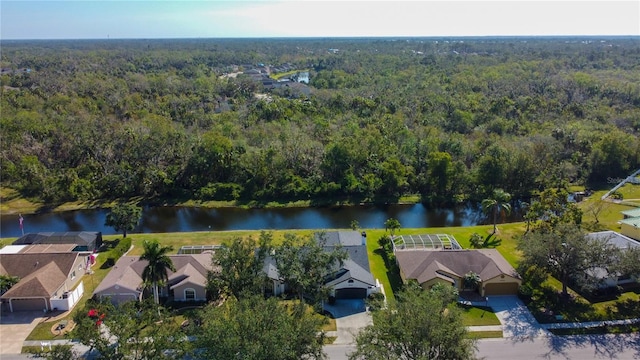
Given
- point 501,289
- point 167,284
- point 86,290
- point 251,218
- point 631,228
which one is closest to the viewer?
point 167,284

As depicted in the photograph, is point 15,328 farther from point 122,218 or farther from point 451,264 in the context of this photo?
point 451,264

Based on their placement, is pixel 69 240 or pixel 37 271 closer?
pixel 37 271

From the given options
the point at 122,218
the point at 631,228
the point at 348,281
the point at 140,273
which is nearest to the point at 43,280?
the point at 140,273

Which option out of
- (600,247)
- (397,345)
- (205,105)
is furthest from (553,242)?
(205,105)

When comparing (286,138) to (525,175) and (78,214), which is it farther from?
(525,175)

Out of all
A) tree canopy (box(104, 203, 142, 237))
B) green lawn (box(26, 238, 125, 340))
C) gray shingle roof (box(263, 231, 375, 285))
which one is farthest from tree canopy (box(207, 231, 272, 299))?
tree canopy (box(104, 203, 142, 237))

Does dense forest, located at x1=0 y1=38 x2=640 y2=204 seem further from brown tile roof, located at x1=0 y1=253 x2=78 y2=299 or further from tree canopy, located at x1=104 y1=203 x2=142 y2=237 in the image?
brown tile roof, located at x1=0 y1=253 x2=78 y2=299

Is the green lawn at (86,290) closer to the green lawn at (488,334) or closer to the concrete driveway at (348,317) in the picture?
the concrete driveway at (348,317)

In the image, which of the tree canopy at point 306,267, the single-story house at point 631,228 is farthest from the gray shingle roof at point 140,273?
the single-story house at point 631,228
